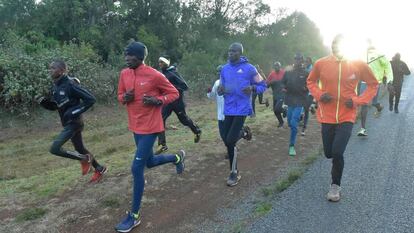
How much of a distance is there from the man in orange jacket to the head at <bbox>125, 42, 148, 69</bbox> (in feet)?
7.85

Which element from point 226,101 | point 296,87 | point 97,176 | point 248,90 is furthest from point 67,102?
point 296,87

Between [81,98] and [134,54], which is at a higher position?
[134,54]

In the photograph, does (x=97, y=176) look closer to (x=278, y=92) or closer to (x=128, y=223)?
(x=128, y=223)

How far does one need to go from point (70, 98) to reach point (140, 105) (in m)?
1.86

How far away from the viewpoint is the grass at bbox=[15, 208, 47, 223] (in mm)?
5582

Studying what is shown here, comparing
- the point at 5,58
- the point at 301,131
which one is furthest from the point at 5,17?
the point at 301,131

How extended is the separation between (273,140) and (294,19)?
152 ft

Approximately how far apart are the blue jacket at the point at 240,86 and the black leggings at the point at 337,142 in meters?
1.25

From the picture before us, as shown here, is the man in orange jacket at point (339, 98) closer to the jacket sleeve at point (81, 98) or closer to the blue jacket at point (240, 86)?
the blue jacket at point (240, 86)

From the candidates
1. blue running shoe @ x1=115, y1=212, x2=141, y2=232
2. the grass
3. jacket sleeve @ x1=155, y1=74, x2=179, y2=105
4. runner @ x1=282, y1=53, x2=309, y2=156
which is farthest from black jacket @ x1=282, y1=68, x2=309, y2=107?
the grass

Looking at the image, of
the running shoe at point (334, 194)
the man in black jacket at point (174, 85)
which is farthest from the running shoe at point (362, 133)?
the running shoe at point (334, 194)

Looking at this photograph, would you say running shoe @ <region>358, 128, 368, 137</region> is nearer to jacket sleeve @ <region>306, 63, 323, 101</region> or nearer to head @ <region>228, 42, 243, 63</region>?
jacket sleeve @ <region>306, 63, 323, 101</region>

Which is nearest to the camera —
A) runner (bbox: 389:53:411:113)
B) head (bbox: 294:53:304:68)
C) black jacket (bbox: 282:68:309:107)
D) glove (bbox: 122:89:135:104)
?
glove (bbox: 122:89:135:104)

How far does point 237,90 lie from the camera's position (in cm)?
667
